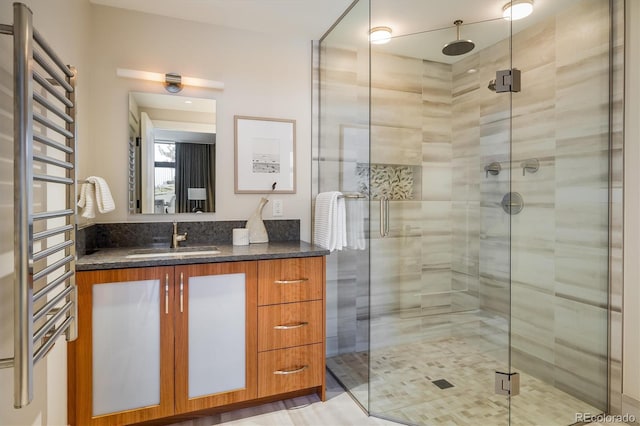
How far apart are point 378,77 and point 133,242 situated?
1.89m

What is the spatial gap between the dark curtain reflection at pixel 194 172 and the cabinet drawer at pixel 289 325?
0.87 meters

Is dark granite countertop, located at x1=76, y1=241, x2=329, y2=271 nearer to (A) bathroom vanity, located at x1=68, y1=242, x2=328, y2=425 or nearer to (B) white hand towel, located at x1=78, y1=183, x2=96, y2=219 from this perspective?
(A) bathroom vanity, located at x1=68, y1=242, x2=328, y2=425

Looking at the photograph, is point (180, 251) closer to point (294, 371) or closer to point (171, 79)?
point (294, 371)

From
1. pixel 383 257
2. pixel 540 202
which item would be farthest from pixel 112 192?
pixel 540 202

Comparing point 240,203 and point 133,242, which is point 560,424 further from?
point 133,242

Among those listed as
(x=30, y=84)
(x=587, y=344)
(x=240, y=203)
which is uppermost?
(x=30, y=84)

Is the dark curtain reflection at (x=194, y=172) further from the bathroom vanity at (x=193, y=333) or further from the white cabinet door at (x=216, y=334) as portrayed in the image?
the white cabinet door at (x=216, y=334)

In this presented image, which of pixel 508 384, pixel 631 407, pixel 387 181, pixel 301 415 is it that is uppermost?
pixel 387 181

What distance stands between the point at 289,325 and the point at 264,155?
1.20 m

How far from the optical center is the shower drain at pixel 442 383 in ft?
7.19

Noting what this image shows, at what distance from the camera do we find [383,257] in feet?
7.86

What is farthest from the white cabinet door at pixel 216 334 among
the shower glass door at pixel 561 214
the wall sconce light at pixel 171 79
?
the shower glass door at pixel 561 214

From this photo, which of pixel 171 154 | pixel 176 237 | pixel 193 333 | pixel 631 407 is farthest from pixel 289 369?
pixel 631 407

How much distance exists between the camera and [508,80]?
6.68ft
